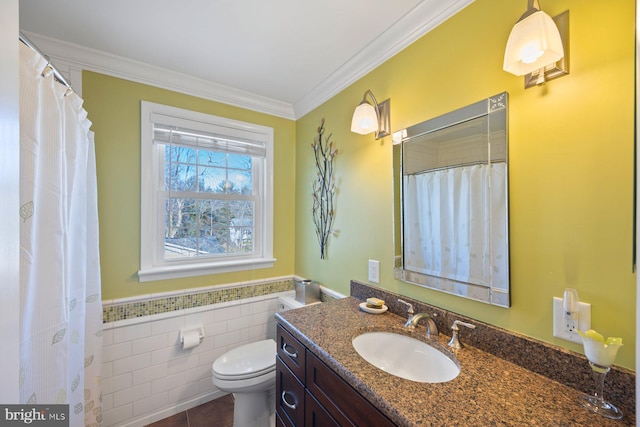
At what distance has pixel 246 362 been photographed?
5.56ft

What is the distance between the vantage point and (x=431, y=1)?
1192mm

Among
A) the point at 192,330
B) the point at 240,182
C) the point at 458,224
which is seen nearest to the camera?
the point at 458,224

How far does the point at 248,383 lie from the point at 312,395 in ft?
2.31

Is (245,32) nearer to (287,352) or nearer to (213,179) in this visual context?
(213,179)

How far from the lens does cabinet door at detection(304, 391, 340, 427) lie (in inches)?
38.0

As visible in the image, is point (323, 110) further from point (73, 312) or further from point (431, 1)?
point (73, 312)

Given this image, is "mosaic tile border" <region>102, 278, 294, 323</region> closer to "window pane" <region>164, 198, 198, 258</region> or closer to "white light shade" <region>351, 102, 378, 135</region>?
"window pane" <region>164, 198, 198, 258</region>

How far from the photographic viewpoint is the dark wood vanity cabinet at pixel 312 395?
0.84m

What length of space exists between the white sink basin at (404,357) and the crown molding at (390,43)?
1.50 m

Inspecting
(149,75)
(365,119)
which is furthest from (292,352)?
(149,75)

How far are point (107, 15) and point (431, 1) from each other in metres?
1.61

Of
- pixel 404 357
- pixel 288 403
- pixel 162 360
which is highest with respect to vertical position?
pixel 404 357

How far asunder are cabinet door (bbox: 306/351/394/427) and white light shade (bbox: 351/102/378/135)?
1186 mm

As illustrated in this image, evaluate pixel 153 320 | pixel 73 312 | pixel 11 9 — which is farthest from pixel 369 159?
pixel 153 320
